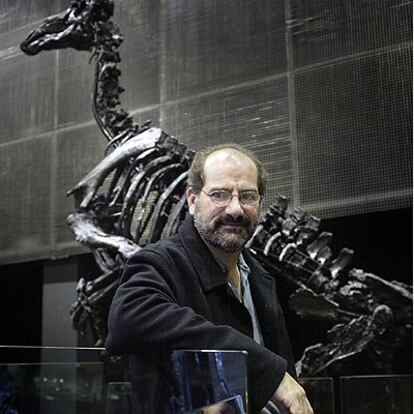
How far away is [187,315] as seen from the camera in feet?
5.47

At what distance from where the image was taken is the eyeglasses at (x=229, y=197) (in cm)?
193

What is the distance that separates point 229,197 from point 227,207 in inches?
1.0

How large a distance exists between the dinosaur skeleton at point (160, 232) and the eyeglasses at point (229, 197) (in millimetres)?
2043

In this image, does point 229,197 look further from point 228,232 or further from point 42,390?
point 42,390

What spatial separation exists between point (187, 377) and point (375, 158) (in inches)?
133

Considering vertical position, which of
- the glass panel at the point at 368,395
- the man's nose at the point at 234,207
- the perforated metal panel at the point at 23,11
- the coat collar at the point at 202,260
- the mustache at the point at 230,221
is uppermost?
the perforated metal panel at the point at 23,11

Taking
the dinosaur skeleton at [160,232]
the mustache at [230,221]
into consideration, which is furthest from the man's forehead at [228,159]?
the dinosaur skeleton at [160,232]

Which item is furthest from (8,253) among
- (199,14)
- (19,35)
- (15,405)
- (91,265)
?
(15,405)

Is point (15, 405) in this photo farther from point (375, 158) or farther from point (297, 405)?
point (375, 158)

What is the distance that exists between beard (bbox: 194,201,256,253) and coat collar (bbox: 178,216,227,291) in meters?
0.02

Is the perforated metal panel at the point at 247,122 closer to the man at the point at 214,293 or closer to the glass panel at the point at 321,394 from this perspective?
the glass panel at the point at 321,394

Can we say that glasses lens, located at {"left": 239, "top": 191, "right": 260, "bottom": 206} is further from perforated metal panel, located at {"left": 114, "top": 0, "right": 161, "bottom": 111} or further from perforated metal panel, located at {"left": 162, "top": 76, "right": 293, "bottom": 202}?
perforated metal panel, located at {"left": 114, "top": 0, "right": 161, "bottom": 111}

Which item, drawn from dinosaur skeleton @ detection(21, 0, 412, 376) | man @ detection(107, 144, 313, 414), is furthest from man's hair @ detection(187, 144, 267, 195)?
dinosaur skeleton @ detection(21, 0, 412, 376)

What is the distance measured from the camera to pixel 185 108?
5.66 metres
